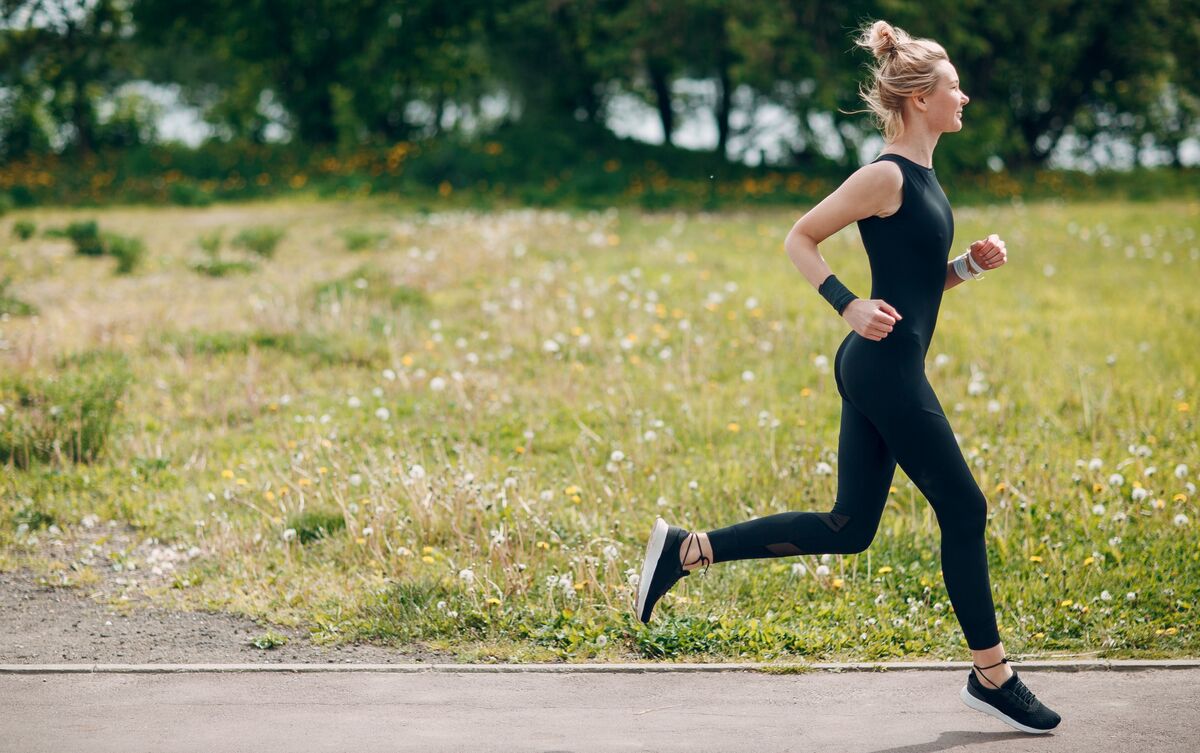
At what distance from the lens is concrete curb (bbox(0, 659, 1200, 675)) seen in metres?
4.58

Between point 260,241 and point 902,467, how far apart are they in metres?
11.5

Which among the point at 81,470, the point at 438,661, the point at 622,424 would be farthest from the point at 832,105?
the point at 438,661

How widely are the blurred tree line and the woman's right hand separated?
54.5 feet

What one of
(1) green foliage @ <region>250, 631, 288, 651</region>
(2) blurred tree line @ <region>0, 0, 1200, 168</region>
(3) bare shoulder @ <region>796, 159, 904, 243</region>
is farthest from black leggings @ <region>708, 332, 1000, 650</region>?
(2) blurred tree line @ <region>0, 0, 1200, 168</region>

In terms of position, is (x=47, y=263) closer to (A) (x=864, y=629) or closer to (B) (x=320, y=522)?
(B) (x=320, y=522)

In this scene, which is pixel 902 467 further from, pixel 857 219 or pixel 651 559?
pixel 651 559

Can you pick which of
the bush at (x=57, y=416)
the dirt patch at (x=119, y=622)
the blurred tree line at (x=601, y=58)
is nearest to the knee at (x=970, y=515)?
the dirt patch at (x=119, y=622)

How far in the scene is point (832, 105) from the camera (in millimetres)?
19906

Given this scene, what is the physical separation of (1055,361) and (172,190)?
16.5 m

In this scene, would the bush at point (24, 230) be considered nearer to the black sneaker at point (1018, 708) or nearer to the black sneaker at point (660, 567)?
the black sneaker at point (660, 567)

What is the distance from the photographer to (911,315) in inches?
158

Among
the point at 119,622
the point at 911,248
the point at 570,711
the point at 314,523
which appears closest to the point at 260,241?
the point at 314,523

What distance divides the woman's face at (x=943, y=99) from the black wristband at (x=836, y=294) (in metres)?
0.64

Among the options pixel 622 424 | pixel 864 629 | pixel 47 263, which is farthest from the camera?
pixel 47 263
